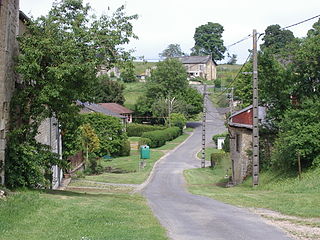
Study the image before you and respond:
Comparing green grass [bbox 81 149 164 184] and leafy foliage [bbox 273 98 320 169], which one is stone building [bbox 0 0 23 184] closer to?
leafy foliage [bbox 273 98 320 169]

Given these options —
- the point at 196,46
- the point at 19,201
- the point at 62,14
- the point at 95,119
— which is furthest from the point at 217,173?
the point at 196,46

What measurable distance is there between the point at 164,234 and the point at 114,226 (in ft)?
4.26

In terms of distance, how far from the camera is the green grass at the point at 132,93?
9621 cm

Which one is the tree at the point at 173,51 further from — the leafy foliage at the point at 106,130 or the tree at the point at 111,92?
the leafy foliage at the point at 106,130

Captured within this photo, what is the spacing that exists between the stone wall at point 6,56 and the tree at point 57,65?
341mm

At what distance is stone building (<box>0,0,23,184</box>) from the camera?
1695cm

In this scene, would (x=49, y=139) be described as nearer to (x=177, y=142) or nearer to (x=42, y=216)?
(x=42, y=216)

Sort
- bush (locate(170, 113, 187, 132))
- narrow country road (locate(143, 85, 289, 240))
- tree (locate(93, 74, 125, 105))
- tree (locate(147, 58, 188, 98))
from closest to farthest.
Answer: narrow country road (locate(143, 85, 289, 240)) < bush (locate(170, 113, 187, 132)) < tree (locate(93, 74, 125, 105)) < tree (locate(147, 58, 188, 98))

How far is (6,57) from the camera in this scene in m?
17.4

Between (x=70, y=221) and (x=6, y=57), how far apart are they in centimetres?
741

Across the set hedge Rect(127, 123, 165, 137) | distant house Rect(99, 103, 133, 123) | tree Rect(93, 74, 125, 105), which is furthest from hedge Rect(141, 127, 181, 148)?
tree Rect(93, 74, 125, 105)

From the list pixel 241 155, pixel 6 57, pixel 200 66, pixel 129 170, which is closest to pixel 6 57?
pixel 6 57

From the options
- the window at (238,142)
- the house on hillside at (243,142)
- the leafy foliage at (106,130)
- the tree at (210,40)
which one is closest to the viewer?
the house on hillside at (243,142)

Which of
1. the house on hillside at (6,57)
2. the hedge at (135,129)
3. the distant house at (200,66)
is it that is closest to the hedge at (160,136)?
the hedge at (135,129)
